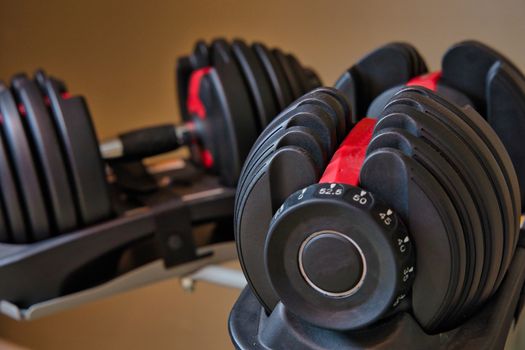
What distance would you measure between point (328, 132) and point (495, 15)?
0.94m

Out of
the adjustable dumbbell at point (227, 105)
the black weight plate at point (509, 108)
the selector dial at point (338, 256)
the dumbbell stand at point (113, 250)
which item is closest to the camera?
the selector dial at point (338, 256)

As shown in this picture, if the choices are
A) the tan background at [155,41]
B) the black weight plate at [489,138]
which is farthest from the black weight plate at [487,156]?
the tan background at [155,41]

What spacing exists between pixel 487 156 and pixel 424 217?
7 centimetres

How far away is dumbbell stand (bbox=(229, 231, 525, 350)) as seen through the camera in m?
0.37

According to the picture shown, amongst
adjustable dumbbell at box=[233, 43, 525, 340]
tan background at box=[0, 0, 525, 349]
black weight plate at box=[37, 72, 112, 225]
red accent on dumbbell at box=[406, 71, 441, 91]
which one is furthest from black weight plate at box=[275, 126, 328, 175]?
tan background at box=[0, 0, 525, 349]

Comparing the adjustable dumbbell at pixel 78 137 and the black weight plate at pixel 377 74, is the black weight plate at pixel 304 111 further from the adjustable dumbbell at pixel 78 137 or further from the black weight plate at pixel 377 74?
the adjustable dumbbell at pixel 78 137

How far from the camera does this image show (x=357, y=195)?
13.8 inches

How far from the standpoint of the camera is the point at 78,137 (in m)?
0.75

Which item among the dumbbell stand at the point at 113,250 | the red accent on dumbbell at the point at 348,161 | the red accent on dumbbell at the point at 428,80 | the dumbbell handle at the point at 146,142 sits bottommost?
the dumbbell stand at the point at 113,250

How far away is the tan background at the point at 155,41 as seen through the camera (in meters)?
1.09

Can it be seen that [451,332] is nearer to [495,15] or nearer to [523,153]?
[523,153]

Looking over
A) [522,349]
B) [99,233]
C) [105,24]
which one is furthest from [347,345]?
[105,24]

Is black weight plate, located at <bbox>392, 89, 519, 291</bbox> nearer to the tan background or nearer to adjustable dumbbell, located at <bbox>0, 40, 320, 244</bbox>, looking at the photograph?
adjustable dumbbell, located at <bbox>0, 40, 320, 244</bbox>

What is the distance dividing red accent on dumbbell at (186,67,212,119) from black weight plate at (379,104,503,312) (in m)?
0.52
